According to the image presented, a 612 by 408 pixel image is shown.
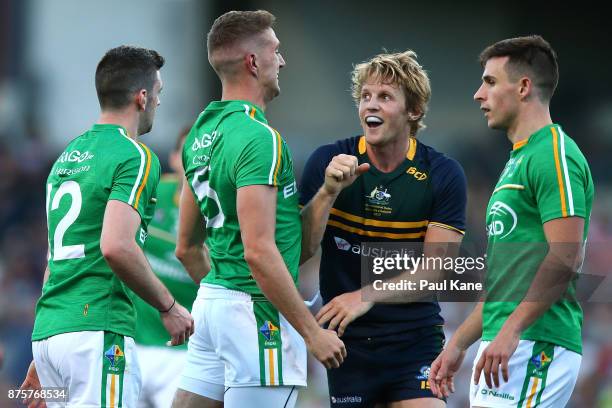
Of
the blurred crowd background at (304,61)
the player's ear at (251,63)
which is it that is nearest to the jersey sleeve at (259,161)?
the player's ear at (251,63)

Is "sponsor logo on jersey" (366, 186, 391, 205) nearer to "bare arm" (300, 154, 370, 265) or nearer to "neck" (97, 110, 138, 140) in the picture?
"bare arm" (300, 154, 370, 265)

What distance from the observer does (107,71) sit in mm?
5371

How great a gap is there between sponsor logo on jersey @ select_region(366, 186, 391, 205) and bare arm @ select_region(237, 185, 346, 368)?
0.80m

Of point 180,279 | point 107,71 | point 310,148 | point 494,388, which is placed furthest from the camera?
point 310,148

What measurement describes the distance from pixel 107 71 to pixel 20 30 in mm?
14690

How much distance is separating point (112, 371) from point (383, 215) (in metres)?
1.57

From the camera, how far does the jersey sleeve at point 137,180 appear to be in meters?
4.98

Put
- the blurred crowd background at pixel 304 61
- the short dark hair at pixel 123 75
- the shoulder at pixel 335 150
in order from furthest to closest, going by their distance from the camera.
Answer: the blurred crowd background at pixel 304 61 → the shoulder at pixel 335 150 → the short dark hair at pixel 123 75

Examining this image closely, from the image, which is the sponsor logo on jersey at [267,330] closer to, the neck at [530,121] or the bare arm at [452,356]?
the bare arm at [452,356]

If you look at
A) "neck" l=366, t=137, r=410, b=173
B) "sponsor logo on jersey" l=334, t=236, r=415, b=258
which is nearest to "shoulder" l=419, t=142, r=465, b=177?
"neck" l=366, t=137, r=410, b=173

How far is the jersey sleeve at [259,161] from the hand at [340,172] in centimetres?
25

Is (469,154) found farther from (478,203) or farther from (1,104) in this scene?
(1,104)

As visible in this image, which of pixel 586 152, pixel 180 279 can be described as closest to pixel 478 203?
pixel 586 152

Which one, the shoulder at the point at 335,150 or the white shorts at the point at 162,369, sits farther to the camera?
the white shorts at the point at 162,369
